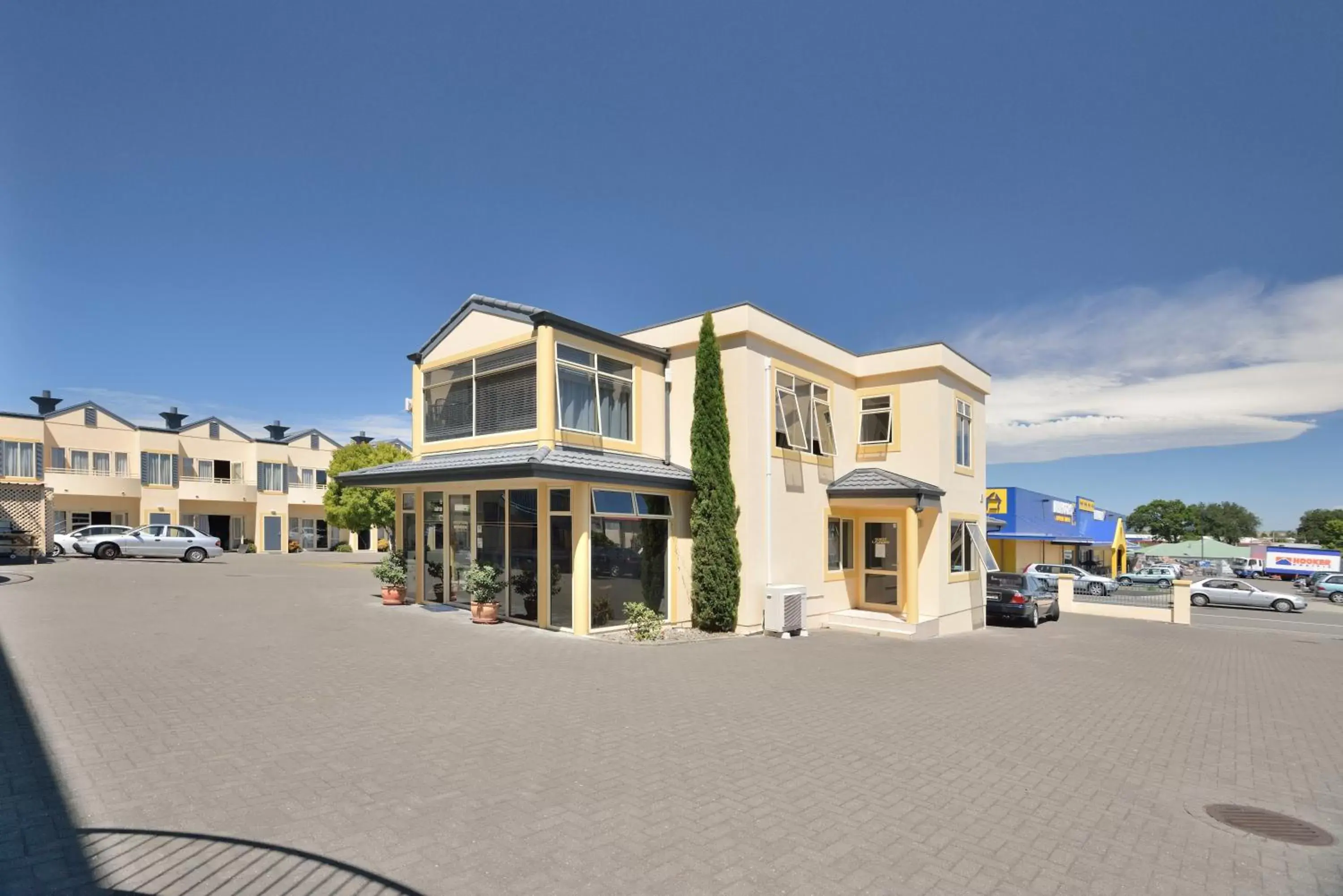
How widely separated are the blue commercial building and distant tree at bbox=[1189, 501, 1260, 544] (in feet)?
280

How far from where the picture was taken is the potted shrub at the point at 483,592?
13320mm

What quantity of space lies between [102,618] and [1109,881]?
51.7ft

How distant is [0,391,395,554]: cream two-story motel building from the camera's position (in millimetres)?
34500

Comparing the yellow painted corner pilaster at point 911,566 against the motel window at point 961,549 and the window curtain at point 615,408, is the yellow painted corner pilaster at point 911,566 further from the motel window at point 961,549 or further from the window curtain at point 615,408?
the window curtain at point 615,408

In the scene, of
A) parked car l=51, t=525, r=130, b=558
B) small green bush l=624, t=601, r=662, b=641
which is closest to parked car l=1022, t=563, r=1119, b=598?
small green bush l=624, t=601, r=662, b=641

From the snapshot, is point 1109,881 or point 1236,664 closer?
point 1109,881

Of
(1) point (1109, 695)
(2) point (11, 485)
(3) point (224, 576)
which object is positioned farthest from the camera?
(2) point (11, 485)

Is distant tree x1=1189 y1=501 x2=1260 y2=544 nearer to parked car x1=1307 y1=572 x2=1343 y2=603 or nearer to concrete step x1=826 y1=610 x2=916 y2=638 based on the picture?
parked car x1=1307 y1=572 x2=1343 y2=603

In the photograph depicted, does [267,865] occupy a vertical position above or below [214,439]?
below

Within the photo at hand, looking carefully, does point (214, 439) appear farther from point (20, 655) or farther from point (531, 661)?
point (531, 661)

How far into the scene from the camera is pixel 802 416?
1578cm

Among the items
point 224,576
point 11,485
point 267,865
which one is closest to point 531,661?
point 267,865

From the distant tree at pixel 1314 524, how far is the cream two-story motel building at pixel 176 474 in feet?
425

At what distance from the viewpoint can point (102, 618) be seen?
41.4ft
